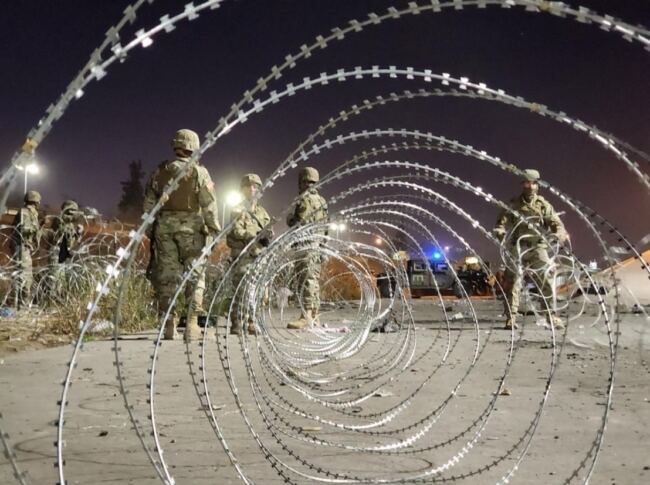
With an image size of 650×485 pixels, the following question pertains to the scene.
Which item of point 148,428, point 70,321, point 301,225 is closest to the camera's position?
point 148,428

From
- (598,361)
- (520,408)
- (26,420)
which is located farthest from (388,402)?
(598,361)

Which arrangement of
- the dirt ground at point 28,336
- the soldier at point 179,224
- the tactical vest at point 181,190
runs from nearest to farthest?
1. the dirt ground at point 28,336
2. the tactical vest at point 181,190
3. the soldier at point 179,224

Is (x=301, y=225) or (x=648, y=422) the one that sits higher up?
(x=301, y=225)

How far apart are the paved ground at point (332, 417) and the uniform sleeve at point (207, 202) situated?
1.89m

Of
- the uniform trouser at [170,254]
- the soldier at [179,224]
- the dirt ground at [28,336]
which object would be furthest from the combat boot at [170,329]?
the dirt ground at [28,336]

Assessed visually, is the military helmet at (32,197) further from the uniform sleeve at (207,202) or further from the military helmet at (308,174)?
the uniform sleeve at (207,202)

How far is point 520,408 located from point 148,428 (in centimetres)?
271

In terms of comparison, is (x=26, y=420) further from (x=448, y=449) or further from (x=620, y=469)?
(x=620, y=469)

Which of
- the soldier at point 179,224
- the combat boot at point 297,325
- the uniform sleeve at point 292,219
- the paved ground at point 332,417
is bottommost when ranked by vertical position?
the paved ground at point 332,417

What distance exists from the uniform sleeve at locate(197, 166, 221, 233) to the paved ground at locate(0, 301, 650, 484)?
189 cm

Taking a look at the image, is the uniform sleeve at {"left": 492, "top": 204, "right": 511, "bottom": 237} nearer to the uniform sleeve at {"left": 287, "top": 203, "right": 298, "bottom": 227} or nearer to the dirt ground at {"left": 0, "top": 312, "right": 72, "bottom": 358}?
the uniform sleeve at {"left": 287, "top": 203, "right": 298, "bottom": 227}

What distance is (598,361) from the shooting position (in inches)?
332

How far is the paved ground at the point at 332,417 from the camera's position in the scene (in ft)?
12.1

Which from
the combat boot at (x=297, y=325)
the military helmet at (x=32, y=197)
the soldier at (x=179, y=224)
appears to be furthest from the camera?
the military helmet at (x=32, y=197)
